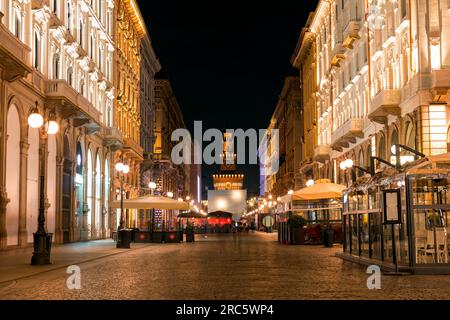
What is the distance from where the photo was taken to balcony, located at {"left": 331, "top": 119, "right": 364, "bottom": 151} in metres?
47.4

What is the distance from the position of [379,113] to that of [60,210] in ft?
61.1

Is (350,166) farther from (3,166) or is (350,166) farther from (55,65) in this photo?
(55,65)

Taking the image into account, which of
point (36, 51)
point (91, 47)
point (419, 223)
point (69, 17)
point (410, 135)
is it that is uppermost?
point (69, 17)

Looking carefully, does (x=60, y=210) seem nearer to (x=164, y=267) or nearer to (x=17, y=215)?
(x=17, y=215)

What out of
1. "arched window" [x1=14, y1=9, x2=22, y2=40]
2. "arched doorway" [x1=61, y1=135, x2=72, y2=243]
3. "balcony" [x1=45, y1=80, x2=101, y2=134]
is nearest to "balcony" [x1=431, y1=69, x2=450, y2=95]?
"balcony" [x1=45, y1=80, x2=101, y2=134]

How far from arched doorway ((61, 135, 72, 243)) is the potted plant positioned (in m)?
13.2

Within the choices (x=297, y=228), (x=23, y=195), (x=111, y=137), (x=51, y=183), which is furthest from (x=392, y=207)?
(x=111, y=137)

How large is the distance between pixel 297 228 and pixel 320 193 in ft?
13.2

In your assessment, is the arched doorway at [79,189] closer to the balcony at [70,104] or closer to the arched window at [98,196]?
the balcony at [70,104]

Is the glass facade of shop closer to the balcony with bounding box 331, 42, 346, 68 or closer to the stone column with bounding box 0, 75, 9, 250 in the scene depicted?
the stone column with bounding box 0, 75, 9, 250

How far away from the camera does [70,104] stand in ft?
128

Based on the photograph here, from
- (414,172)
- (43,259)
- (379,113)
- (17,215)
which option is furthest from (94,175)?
(414,172)

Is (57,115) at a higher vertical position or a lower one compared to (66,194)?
higher
